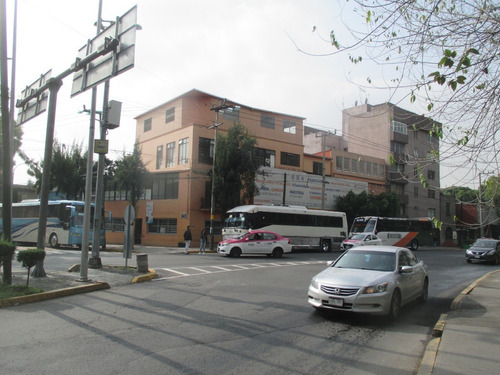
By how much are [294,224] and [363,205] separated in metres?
17.2

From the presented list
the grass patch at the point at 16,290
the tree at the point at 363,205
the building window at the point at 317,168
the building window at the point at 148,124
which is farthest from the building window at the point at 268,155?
the grass patch at the point at 16,290

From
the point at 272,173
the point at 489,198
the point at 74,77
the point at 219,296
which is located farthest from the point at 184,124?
the point at 489,198

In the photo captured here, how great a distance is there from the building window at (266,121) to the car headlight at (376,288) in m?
35.2

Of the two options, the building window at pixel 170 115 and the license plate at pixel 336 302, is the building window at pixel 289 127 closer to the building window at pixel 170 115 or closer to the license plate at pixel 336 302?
the building window at pixel 170 115

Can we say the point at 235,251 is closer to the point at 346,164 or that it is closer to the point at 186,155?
the point at 186,155

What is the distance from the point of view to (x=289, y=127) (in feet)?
144

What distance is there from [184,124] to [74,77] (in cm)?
2679

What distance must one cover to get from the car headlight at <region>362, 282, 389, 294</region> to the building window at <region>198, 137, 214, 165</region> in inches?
1180

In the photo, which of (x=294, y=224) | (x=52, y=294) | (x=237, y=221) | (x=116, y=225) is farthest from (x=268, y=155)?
(x=52, y=294)

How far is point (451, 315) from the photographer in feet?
26.7

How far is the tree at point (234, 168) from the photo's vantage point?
32.6 m

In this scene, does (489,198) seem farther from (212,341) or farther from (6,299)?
(6,299)

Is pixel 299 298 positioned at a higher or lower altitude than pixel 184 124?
lower

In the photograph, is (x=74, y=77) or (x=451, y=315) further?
(x=74, y=77)
